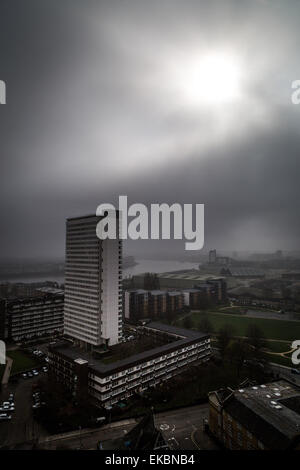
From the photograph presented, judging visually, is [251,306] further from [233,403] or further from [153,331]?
[233,403]

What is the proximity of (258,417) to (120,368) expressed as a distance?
7288mm

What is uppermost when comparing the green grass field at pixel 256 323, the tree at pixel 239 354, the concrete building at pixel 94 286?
the concrete building at pixel 94 286

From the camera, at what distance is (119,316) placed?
2014 centimetres

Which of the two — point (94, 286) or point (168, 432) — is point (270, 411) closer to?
point (168, 432)

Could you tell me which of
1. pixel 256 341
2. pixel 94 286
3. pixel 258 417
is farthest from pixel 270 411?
pixel 94 286

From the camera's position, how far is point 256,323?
30625 mm

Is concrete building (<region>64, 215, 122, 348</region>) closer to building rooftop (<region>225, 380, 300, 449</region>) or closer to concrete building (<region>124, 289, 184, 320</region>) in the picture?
building rooftop (<region>225, 380, 300, 449</region>)

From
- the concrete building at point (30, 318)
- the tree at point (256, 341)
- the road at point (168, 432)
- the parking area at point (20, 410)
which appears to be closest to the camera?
A: the road at point (168, 432)

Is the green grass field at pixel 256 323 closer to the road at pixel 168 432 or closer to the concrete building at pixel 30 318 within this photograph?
the concrete building at pixel 30 318

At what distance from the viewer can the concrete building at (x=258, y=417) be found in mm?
9242

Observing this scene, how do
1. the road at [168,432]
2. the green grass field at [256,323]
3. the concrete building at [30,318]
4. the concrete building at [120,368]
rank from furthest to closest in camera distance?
1. the green grass field at [256,323]
2. the concrete building at [30,318]
3. the concrete building at [120,368]
4. the road at [168,432]

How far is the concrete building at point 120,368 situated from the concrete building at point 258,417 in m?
4.90

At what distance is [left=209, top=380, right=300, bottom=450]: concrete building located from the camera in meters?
9.24

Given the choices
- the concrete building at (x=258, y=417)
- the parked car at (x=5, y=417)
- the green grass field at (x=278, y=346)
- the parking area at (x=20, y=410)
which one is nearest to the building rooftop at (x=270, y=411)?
the concrete building at (x=258, y=417)
